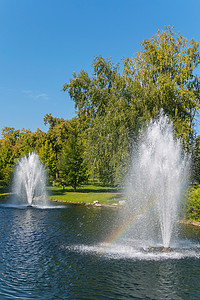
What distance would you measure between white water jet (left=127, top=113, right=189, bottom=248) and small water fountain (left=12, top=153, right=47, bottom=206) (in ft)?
37.8

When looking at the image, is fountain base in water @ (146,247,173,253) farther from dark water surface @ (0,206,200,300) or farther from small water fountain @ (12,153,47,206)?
small water fountain @ (12,153,47,206)

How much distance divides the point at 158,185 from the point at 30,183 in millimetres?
20688

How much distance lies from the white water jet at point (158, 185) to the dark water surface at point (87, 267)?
6.08 ft

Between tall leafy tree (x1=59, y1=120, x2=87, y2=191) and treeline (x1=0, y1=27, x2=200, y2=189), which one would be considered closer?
treeline (x1=0, y1=27, x2=200, y2=189)

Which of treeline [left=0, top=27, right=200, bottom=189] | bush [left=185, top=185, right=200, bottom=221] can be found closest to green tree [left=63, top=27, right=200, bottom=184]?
treeline [left=0, top=27, right=200, bottom=189]

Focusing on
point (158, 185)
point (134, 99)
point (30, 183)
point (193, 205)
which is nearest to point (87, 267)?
point (158, 185)

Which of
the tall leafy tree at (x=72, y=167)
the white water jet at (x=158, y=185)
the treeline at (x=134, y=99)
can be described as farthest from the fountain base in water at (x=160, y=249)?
the tall leafy tree at (x=72, y=167)

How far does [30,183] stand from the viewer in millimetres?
34250

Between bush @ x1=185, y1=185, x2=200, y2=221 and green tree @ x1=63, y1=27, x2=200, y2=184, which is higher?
green tree @ x1=63, y1=27, x2=200, y2=184

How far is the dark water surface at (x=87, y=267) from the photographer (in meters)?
9.29

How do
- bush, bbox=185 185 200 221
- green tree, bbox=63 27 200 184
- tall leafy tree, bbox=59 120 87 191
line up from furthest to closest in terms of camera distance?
tall leafy tree, bbox=59 120 87 191, green tree, bbox=63 27 200 184, bush, bbox=185 185 200 221

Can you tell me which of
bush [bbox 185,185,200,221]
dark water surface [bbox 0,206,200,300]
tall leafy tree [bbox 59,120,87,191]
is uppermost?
tall leafy tree [bbox 59,120,87,191]

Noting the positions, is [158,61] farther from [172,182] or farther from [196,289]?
[196,289]

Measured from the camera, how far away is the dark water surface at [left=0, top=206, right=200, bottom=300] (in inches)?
366
